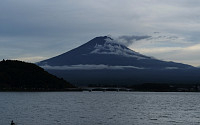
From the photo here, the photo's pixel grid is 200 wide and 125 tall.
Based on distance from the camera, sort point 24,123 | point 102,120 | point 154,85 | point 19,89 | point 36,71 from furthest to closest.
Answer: point 154,85
point 36,71
point 19,89
point 102,120
point 24,123

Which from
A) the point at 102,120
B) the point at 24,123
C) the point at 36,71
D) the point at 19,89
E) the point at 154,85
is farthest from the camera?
the point at 154,85

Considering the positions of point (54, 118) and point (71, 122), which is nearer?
point (71, 122)

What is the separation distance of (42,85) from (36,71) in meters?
6.73

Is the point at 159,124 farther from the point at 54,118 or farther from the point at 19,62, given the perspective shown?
the point at 19,62

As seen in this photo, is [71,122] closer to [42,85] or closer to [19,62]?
[42,85]

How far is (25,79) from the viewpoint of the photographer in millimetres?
152250

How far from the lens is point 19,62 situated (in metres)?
167

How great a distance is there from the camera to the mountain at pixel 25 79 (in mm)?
148250

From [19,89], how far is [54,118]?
341 ft

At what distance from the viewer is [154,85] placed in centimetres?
19462

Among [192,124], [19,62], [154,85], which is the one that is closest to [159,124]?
[192,124]

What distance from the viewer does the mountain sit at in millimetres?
148250

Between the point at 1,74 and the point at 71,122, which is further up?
the point at 1,74

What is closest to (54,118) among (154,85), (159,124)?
(159,124)
